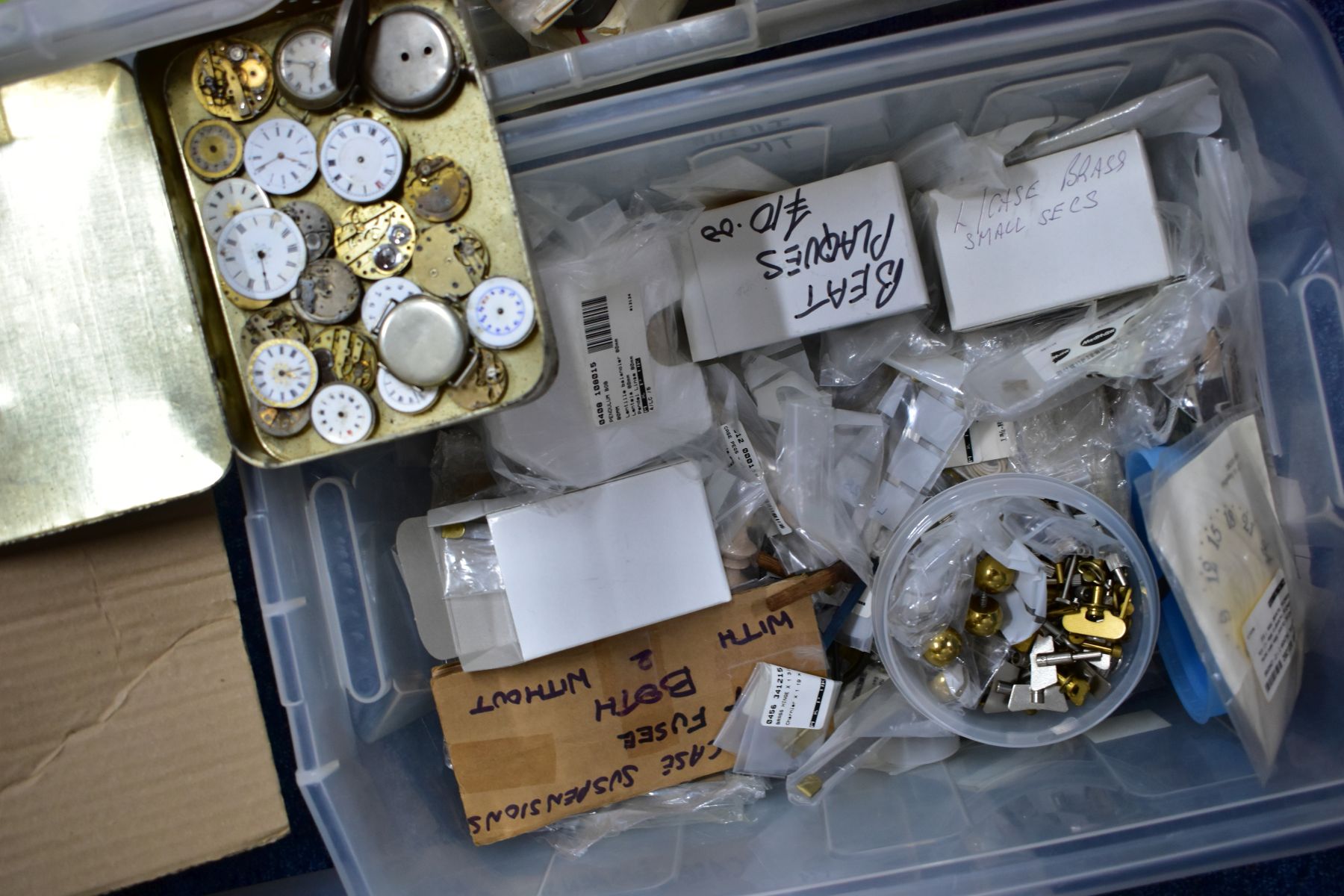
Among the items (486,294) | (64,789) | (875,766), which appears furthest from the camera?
(875,766)

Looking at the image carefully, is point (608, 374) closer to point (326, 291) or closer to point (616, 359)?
point (616, 359)

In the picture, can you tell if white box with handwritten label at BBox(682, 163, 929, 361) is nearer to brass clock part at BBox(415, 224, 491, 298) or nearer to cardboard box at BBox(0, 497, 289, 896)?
brass clock part at BBox(415, 224, 491, 298)

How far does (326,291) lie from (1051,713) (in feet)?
2.39

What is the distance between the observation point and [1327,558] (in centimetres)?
82

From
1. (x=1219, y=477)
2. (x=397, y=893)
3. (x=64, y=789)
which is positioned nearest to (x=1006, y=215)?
(x=1219, y=477)

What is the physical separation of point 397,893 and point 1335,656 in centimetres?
88

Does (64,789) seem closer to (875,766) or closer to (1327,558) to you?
(875,766)

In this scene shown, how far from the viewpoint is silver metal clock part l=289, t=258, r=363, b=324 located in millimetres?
660

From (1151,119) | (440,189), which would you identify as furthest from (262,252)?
(1151,119)

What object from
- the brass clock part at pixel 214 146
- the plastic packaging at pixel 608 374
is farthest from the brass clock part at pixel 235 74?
the plastic packaging at pixel 608 374

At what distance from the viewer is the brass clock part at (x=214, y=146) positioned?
25.8 inches

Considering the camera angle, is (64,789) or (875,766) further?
(875,766)

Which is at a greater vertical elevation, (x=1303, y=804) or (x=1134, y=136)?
(x=1134, y=136)

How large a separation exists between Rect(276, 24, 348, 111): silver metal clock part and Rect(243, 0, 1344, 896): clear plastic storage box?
0.14 metres
